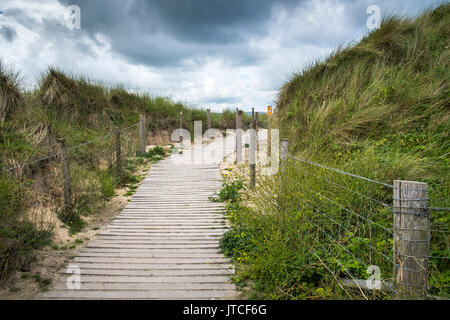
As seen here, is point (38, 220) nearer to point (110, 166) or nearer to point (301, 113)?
point (110, 166)

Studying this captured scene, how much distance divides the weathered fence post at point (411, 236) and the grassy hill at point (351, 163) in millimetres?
232

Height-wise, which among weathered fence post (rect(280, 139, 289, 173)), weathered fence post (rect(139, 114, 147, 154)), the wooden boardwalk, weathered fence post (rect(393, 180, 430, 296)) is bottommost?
the wooden boardwalk

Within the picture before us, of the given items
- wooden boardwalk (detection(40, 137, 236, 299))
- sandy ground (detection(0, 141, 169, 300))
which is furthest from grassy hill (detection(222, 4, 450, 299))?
sandy ground (detection(0, 141, 169, 300))

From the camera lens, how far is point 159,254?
4.76 metres

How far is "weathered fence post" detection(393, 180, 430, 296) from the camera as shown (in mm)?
2404

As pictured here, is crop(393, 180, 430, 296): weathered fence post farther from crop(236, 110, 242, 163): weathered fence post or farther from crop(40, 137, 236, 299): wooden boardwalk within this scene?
crop(236, 110, 242, 163): weathered fence post

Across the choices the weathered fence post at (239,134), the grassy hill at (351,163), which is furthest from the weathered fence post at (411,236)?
the weathered fence post at (239,134)

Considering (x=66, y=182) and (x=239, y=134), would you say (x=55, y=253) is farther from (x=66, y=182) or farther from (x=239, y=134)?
(x=239, y=134)

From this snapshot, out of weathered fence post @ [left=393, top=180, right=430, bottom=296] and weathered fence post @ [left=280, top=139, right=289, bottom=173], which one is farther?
weathered fence post @ [left=280, top=139, right=289, bottom=173]

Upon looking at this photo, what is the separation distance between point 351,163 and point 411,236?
2.44 metres

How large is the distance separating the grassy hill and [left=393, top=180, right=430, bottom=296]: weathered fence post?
23 centimetres

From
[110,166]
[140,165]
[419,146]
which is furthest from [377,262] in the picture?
[140,165]

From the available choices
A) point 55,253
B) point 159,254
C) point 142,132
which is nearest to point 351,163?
point 159,254

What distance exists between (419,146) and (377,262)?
3.28m
